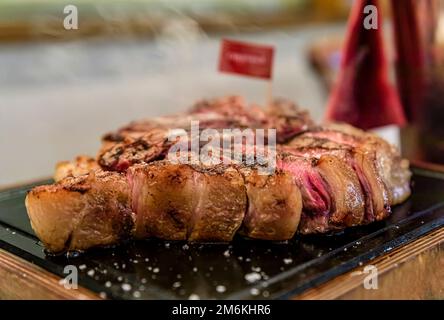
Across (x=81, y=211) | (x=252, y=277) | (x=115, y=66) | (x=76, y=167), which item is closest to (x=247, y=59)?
(x=76, y=167)

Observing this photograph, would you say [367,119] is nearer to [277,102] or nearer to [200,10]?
[277,102]

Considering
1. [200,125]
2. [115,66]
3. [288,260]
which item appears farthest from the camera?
[115,66]

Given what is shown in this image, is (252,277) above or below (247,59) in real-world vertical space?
below

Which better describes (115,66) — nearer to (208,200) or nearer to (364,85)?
(364,85)

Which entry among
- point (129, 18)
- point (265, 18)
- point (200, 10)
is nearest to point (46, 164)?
point (129, 18)

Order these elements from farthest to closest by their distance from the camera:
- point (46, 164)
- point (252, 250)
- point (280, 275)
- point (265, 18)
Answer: point (265, 18) < point (46, 164) < point (252, 250) < point (280, 275)
